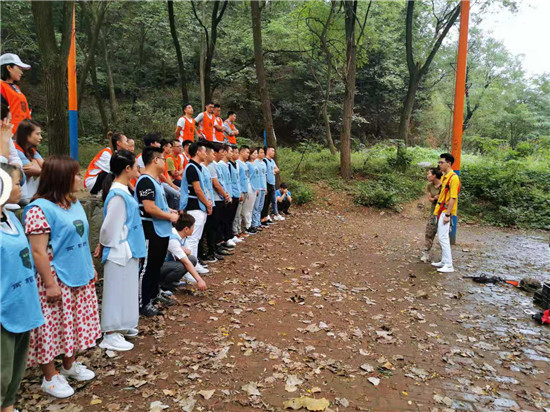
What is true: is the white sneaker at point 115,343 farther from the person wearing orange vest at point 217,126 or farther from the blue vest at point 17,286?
the person wearing orange vest at point 217,126

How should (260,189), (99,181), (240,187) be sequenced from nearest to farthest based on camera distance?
(99,181) → (240,187) → (260,189)

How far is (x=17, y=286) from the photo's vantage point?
2594 millimetres

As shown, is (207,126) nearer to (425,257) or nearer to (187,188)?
(187,188)

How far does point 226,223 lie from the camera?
28.0 ft

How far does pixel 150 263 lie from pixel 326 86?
2453 cm

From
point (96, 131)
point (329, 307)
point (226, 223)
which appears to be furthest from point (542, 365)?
point (96, 131)

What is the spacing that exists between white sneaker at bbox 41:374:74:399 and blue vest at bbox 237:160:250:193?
646cm

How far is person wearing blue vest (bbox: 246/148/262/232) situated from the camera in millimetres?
10008

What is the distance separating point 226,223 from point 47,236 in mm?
5458

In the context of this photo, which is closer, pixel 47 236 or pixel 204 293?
pixel 47 236

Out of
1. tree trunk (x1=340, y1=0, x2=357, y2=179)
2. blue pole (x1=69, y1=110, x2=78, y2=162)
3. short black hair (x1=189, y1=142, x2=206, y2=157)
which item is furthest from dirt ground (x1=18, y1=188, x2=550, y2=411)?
tree trunk (x1=340, y1=0, x2=357, y2=179)

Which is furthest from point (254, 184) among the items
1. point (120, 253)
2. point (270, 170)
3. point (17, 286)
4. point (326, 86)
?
A: point (326, 86)

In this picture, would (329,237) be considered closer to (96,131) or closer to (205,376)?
Result: (205,376)

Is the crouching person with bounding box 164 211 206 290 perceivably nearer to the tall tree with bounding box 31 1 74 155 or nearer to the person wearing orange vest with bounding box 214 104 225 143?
the tall tree with bounding box 31 1 74 155
